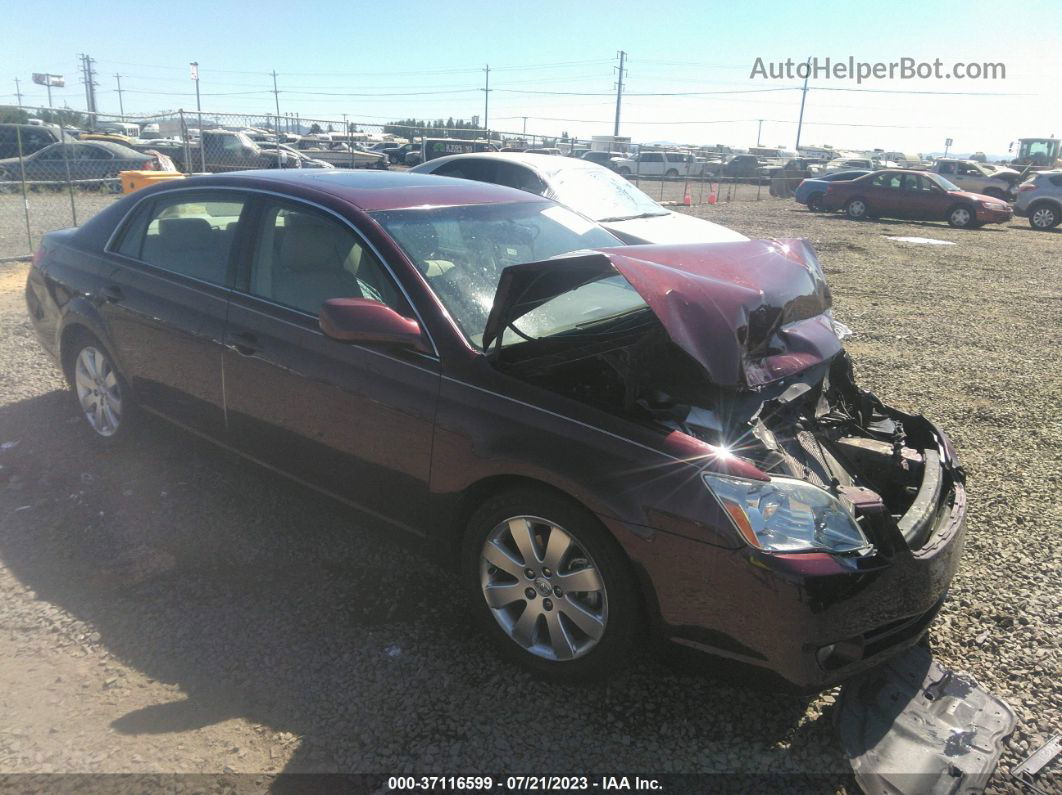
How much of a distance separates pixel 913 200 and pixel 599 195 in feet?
52.8

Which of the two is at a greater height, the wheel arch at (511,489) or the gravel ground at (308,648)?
the wheel arch at (511,489)

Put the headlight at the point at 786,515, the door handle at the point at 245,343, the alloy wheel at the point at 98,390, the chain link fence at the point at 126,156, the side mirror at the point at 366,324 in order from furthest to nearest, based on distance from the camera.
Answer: the chain link fence at the point at 126,156 → the alloy wheel at the point at 98,390 → the door handle at the point at 245,343 → the side mirror at the point at 366,324 → the headlight at the point at 786,515

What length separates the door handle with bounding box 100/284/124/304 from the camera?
423 cm

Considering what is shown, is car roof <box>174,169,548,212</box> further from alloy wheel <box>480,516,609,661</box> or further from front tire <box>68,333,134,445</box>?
alloy wheel <box>480,516,609,661</box>

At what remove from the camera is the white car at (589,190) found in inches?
337

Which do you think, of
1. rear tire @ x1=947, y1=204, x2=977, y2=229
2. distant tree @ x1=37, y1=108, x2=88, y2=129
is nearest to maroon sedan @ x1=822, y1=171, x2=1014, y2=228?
rear tire @ x1=947, y1=204, x2=977, y2=229

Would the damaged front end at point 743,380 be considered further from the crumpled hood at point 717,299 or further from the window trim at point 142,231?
the window trim at point 142,231

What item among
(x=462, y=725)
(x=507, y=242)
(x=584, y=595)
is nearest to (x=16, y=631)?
(x=462, y=725)

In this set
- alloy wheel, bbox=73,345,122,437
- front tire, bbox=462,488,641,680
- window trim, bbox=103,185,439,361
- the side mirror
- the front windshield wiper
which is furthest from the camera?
the front windshield wiper

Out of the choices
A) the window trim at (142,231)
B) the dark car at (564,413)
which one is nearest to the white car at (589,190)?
the dark car at (564,413)

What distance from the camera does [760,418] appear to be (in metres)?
2.94

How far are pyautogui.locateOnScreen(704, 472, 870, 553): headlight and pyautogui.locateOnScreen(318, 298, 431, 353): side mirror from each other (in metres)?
1.23

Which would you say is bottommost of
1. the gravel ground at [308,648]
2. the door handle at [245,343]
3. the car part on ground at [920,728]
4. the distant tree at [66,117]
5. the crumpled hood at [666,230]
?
the gravel ground at [308,648]

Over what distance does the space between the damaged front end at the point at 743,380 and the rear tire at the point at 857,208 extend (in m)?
21.3
